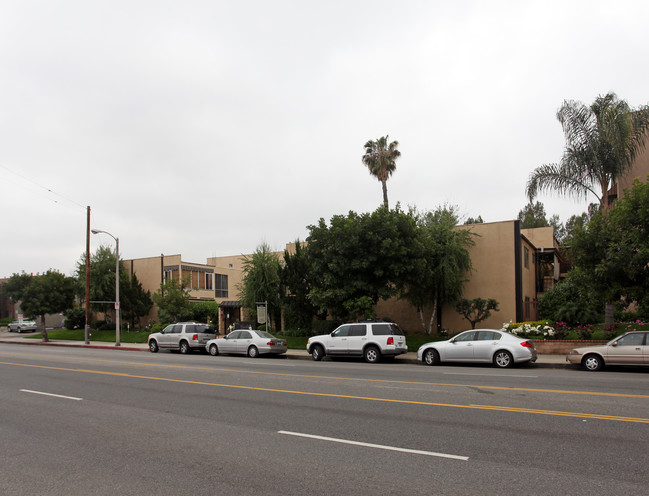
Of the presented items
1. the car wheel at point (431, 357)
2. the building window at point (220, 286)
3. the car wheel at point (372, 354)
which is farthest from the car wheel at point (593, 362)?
the building window at point (220, 286)

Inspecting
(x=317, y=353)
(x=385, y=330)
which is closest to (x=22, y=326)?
(x=317, y=353)

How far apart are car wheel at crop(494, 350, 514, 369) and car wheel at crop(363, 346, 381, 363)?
462 centimetres

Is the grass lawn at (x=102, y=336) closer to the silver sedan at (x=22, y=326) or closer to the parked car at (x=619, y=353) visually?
the silver sedan at (x=22, y=326)

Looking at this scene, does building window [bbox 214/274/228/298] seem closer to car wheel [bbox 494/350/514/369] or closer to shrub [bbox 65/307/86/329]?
shrub [bbox 65/307/86/329]

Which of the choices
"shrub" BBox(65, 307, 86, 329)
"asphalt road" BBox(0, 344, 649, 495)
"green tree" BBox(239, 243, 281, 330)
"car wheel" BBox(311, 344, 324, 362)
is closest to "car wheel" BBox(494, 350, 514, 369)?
"asphalt road" BBox(0, 344, 649, 495)

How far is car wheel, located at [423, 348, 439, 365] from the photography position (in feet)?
60.6

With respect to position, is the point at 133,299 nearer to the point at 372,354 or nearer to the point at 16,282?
the point at 16,282

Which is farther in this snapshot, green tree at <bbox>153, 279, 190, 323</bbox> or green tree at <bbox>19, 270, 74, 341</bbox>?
green tree at <bbox>19, 270, 74, 341</bbox>

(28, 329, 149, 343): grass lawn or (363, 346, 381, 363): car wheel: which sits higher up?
(363, 346, 381, 363): car wheel

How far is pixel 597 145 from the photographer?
918 inches

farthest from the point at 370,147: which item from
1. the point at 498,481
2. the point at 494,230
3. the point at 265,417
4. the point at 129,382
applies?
the point at 498,481

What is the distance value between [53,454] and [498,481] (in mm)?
5647

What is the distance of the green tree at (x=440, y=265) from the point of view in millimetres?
24953

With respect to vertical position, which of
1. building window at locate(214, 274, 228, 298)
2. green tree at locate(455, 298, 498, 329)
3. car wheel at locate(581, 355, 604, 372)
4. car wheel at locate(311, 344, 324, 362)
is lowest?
car wheel at locate(311, 344, 324, 362)
